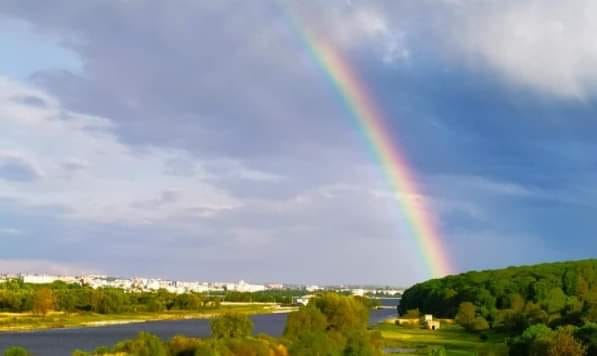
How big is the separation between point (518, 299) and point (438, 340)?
3124cm

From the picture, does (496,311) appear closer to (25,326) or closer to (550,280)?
(550,280)

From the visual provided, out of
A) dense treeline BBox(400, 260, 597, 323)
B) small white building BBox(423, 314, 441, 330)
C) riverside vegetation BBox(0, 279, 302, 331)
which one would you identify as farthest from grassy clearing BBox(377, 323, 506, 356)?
riverside vegetation BBox(0, 279, 302, 331)

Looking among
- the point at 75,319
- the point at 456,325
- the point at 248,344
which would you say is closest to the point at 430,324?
the point at 456,325

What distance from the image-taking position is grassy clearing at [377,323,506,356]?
67938 millimetres

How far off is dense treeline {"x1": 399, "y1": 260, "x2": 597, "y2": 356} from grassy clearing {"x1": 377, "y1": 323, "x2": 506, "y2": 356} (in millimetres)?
2557

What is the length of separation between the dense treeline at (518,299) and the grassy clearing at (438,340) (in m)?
2.56

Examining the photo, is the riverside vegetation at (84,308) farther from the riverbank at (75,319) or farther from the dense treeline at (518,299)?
the dense treeline at (518,299)

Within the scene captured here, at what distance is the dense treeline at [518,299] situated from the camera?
77688 mm

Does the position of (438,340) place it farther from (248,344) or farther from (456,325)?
(248,344)

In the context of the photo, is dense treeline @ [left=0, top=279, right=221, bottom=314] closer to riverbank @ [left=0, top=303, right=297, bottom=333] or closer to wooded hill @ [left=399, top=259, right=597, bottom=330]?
riverbank @ [left=0, top=303, right=297, bottom=333]

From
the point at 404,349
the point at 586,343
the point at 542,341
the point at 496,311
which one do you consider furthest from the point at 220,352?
the point at 496,311

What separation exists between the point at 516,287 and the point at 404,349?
170ft

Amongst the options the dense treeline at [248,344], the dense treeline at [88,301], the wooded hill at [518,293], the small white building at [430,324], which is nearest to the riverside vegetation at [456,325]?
the dense treeline at [248,344]

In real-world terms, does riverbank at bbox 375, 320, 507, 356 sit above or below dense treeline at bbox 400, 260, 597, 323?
below
